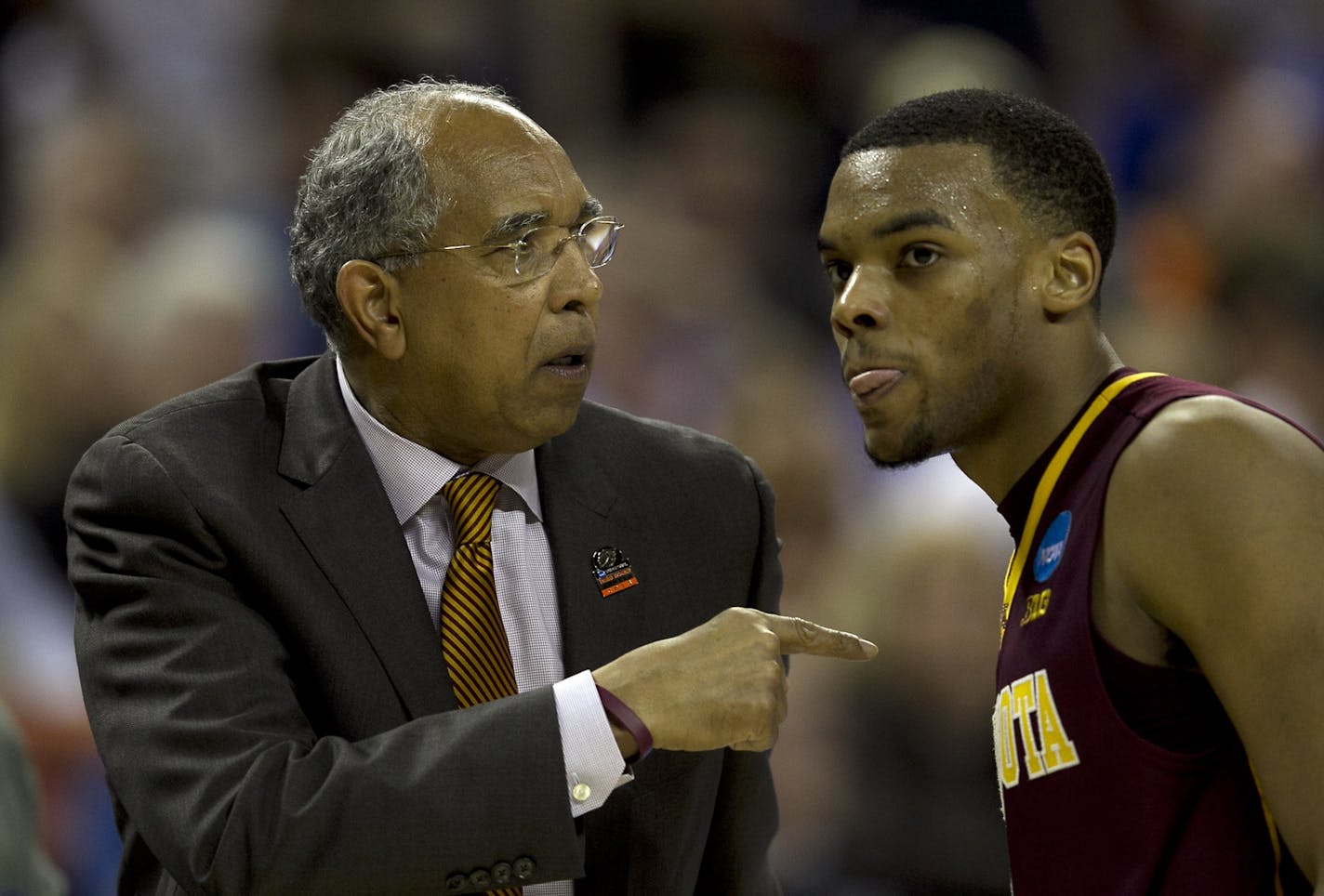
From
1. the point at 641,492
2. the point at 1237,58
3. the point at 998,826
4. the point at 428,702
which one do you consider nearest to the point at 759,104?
the point at 1237,58

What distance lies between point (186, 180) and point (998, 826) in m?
4.05

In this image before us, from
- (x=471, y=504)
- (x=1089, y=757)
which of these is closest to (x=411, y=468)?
(x=471, y=504)

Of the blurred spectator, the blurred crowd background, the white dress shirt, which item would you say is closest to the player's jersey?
the white dress shirt

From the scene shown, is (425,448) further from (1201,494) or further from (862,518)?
(862,518)

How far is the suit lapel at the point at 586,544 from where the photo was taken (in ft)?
10.4

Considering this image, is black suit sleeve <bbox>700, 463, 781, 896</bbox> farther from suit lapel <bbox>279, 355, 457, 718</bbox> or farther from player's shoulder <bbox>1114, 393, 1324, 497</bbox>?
player's shoulder <bbox>1114, 393, 1324, 497</bbox>

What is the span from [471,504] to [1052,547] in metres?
1.09

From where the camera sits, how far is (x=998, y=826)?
473 cm

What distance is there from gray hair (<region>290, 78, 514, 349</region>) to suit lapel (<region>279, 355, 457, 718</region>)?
10.3 inches

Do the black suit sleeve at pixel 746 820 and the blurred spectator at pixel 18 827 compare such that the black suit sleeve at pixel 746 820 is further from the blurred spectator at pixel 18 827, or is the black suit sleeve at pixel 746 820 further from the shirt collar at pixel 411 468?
the blurred spectator at pixel 18 827

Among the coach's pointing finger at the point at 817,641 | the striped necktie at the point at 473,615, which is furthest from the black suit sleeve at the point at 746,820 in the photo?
the coach's pointing finger at the point at 817,641

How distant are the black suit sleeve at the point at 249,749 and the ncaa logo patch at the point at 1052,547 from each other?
78 cm

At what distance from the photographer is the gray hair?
3.24m

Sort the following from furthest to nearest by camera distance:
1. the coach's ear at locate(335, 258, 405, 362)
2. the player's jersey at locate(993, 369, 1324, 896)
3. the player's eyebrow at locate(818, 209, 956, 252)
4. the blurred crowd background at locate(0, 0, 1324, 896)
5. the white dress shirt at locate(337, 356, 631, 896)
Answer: the blurred crowd background at locate(0, 0, 1324, 896) → the coach's ear at locate(335, 258, 405, 362) → the white dress shirt at locate(337, 356, 631, 896) → the player's eyebrow at locate(818, 209, 956, 252) → the player's jersey at locate(993, 369, 1324, 896)
